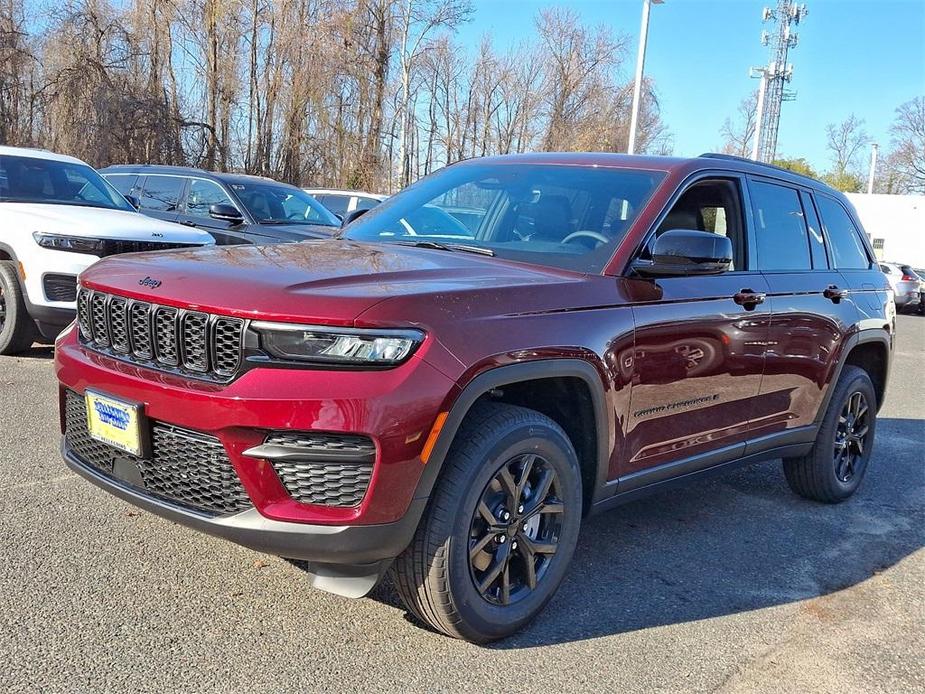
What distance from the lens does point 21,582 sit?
321 cm

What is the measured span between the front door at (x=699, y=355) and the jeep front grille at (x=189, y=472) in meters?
1.64

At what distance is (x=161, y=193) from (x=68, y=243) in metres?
4.03

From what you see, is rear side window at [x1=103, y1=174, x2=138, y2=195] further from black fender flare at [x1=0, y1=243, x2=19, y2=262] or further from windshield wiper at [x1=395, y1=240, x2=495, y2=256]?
windshield wiper at [x1=395, y1=240, x2=495, y2=256]

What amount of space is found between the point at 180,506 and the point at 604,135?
34.0 meters

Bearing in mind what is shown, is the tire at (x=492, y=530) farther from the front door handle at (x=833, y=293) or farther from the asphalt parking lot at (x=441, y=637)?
the front door handle at (x=833, y=293)

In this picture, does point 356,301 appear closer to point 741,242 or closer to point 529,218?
point 529,218

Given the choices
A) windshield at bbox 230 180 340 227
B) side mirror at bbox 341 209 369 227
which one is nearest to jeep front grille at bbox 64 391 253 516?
side mirror at bbox 341 209 369 227

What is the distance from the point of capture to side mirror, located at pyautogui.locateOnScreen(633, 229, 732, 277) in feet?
11.4

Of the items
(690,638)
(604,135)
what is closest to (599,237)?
(690,638)

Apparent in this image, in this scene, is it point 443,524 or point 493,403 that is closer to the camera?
point 443,524

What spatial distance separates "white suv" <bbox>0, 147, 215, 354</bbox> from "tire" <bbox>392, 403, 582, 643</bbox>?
183 inches

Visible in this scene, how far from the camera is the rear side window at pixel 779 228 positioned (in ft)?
14.7

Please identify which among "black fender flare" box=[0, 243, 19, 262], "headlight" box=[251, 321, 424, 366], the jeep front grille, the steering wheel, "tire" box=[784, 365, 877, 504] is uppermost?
the steering wheel

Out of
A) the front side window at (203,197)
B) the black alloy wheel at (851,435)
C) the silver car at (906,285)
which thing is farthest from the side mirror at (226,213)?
the silver car at (906,285)
